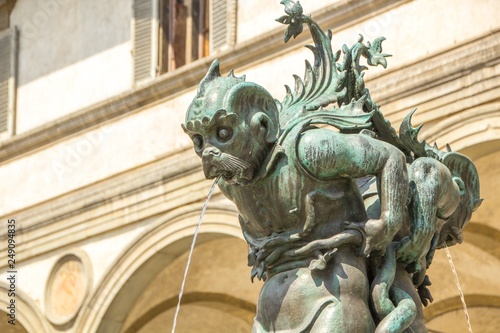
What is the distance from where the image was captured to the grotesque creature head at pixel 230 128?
3604 mm

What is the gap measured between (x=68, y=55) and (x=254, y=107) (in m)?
10.1

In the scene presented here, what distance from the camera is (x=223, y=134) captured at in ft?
11.9

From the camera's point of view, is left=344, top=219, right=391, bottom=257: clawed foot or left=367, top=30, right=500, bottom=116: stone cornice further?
left=367, top=30, right=500, bottom=116: stone cornice

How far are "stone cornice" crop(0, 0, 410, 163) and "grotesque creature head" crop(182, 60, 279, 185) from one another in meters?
6.99

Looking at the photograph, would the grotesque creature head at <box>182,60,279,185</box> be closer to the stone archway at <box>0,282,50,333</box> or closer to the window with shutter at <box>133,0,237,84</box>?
the window with shutter at <box>133,0,237,84</box>

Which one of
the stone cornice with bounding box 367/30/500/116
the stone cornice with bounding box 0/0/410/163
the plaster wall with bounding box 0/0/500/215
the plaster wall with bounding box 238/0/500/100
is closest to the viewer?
the stone cornice with bounding box 367/30/500/116

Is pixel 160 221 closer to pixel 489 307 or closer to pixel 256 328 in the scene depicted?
pixel 489 307

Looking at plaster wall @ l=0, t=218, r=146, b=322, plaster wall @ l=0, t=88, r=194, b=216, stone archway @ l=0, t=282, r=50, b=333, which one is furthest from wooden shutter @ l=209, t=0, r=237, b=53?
stone archway @ l=0, t=282, r=50, b=333

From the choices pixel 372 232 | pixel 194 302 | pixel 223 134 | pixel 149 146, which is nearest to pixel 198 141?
pixel 223 134

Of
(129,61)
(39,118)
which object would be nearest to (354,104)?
(129,61)

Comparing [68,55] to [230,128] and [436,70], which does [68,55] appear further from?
[230,128]

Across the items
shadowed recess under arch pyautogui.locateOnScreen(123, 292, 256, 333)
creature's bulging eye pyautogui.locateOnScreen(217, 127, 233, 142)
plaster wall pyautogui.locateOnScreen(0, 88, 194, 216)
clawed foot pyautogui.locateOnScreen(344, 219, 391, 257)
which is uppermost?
plaster wall pyautogui.locateOnScreen(0, 88, 194, 216)

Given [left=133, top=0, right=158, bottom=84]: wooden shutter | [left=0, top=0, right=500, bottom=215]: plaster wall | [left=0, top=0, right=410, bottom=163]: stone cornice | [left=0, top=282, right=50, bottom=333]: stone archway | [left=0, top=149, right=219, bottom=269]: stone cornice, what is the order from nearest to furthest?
1. [left=0, top=0, right=500, bottom=215]: plaster wall
2. [left=0, top=0, right=410, bottom=163]: stone cornice
3. [left=0, top=149, right=219, bottom=269]: stone cornice
4. [left=0, top=282, right=50, bottom=333]: stone archway
5. [left=133, top=0, right=158, bottom=84]: wooden shutter

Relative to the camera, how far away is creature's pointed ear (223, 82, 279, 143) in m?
3.63
